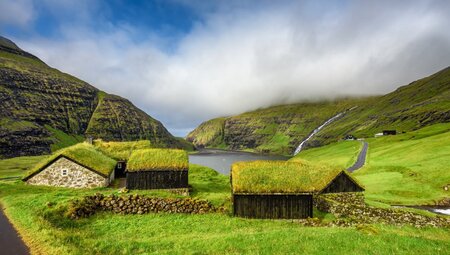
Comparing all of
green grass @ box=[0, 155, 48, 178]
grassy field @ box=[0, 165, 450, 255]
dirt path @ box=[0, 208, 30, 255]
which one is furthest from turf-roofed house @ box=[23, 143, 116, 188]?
green grass @ box=[0, 155, 48, 178]

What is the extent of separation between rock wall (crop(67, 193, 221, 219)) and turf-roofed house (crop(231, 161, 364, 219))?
155 inches

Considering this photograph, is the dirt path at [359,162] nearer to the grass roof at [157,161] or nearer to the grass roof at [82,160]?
the grass roof at [157,161]

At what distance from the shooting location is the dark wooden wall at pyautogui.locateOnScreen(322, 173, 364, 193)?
37.1 meters

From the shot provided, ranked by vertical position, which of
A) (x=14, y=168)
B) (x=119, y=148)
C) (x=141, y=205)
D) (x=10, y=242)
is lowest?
(x=14, y=168)

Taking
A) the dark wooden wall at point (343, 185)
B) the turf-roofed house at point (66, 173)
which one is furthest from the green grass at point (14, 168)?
the dark wooden wall at point (343, 185)

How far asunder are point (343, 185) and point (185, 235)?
22.7 meters

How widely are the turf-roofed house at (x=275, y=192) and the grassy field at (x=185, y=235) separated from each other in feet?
4.94

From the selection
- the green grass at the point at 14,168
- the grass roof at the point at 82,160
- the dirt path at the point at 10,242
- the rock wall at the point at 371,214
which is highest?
the grass roof at the point at 82,160

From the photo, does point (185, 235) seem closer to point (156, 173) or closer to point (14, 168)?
point (156, 173)

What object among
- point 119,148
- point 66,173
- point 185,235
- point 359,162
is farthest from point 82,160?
point 359,162

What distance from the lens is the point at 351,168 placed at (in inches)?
3536

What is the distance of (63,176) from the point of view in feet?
155

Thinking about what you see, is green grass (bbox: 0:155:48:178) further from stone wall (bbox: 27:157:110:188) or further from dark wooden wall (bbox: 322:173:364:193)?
dark wooden wall (bbox: 322:173:364:193)

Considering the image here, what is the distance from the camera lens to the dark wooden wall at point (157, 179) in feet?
143
